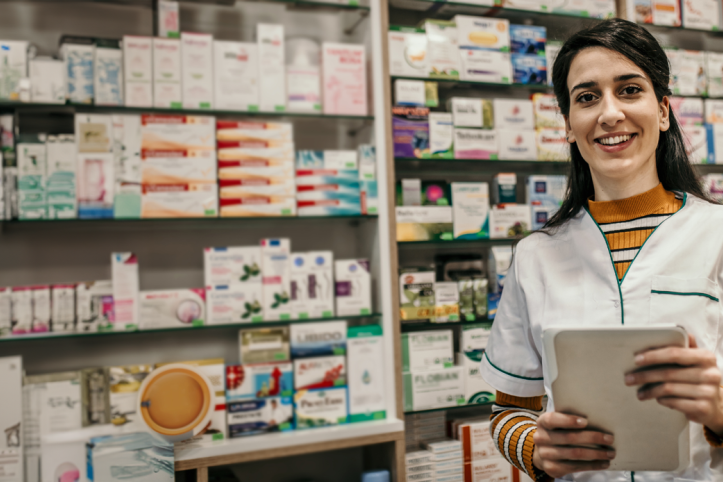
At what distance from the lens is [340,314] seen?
8.14 feet

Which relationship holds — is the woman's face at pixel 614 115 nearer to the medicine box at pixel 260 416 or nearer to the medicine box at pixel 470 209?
the medicine box at pixel 470 209

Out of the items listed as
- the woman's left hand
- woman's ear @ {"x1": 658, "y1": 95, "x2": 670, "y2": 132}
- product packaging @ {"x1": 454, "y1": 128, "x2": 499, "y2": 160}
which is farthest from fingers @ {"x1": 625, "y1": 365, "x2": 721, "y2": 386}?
product packaging @ {"x1": 454, "y1": 128, "x2": 499, "y2": 160}

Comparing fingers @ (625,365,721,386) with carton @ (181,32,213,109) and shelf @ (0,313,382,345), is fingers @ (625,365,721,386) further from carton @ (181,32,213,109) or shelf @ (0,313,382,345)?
carton @ (181,32,213,109)

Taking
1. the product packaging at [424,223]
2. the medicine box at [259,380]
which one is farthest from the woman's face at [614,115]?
the medicine box at [259,380]

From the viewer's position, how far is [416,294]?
102 inches

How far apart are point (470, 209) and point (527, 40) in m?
0.96

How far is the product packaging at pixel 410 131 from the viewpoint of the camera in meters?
2.60

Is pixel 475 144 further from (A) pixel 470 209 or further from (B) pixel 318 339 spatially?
(B) pixel 318 339

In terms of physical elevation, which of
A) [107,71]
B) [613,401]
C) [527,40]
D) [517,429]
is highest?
[527,40]

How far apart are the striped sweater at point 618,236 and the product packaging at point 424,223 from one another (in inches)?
54.0

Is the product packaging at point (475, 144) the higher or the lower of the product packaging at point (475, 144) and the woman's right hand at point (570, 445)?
the higher

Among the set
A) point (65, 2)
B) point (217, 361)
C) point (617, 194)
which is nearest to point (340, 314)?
point (217, 361)

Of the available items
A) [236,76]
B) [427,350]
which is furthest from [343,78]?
[427,350]

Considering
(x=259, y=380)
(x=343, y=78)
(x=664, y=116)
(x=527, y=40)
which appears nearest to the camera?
(x=664, y=116)
